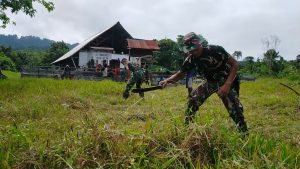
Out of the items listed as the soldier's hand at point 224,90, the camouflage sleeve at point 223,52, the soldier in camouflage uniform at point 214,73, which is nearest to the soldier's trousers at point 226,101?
the soldier in camouflage uniform at point 214,73

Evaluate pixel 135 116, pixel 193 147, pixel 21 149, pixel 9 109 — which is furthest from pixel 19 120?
pixel 193 147

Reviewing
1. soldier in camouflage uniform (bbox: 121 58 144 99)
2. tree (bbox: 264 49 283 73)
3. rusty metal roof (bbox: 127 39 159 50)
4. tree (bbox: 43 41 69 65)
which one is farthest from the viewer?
tree (bbox: 43 41 69 65)

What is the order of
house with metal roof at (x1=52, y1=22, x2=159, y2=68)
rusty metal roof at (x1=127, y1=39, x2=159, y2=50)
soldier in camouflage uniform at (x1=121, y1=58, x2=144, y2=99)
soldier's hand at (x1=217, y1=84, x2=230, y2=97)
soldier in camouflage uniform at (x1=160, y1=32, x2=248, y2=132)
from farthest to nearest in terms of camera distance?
rusty metal roof at (x1=127, y1=39, x2=159, y2=50), house with metal roof at (x1=52, y1=22, x2=159, y2=68), soldier in camouflage uniform at (x1=121, y1=58, x2=144, y2=99), soldier in camouflage uniform at (x1=160, y1=32, x2=248, y2=132), soldier's hand at (x1=217, y1=84, x2=230, y2=97)

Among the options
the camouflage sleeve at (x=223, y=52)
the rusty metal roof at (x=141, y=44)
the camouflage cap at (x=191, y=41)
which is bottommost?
the camouflage sleeve at (x=223, y=52)

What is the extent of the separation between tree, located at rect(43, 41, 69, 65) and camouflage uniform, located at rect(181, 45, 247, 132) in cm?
6402

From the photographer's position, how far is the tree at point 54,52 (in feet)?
221

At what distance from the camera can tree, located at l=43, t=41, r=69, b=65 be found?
67438mm

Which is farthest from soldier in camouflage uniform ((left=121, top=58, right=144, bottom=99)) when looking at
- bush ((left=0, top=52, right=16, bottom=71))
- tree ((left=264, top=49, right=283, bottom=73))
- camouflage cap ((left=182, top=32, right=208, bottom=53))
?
tree ((left=264, top=49, right=283, bottom=73))

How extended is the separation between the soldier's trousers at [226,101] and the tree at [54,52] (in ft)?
210

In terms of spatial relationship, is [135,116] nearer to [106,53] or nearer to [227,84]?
[227,84]

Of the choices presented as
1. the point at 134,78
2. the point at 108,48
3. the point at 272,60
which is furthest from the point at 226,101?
the point at 272,60

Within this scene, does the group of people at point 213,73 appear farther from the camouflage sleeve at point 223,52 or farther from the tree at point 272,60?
the tree at point 272,60

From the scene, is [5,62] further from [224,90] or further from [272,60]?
Result: [224,90]

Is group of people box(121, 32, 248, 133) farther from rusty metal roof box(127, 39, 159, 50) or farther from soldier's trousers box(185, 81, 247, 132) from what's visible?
rusty metal roof box(127, 39, 159, 50)
